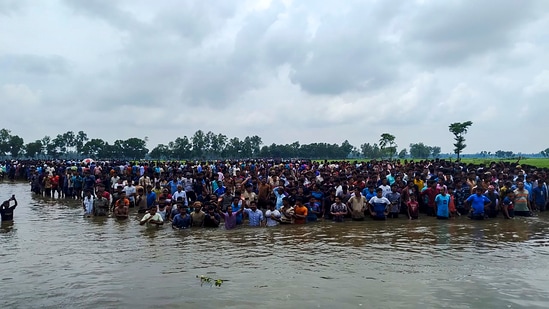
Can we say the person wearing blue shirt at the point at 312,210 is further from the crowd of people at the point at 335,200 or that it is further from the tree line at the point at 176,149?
the tree line at the point at 176,149

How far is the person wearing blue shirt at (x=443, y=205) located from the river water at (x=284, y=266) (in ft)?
2.54

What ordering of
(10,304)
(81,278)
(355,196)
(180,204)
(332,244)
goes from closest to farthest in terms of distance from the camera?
(10,304) → (81,278) → (332,244) → (180,204) → (355,196)

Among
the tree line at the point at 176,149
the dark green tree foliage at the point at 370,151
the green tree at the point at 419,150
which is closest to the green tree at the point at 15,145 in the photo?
the tree line at the point at 176,149

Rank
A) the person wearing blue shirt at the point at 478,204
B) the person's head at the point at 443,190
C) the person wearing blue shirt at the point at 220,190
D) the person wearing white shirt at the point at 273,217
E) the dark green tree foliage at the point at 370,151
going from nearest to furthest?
the person wearing white shirt at the point at 273,217, the person wearing blue shirt at the point at 478,204, the person's head at the point at 443,190, the person wearing blue shirt at the point at 220,190, the dark green tree foliage at the point at 370,151

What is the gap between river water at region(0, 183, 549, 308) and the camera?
7461 mm

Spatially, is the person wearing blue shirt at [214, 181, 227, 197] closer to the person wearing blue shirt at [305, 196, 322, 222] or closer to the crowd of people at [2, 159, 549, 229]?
the crowd of people at [2, 159, 549, 229]

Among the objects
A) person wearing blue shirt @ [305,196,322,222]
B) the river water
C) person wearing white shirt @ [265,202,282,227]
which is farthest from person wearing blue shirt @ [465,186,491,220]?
person wearing white shirt @ [265,202,282,227]

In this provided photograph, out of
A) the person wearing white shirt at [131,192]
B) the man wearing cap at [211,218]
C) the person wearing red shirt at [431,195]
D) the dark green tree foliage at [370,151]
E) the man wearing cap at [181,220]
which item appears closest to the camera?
the man wearing cap at [181,220]

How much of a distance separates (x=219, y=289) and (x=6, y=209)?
11.0m

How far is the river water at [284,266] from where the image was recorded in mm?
7461

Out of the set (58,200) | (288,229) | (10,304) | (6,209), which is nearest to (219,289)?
(10,304)

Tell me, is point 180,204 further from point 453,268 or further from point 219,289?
point 453,268

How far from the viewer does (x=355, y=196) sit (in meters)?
A: 15.2

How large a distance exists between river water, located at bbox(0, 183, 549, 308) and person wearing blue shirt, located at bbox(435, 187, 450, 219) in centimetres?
77
